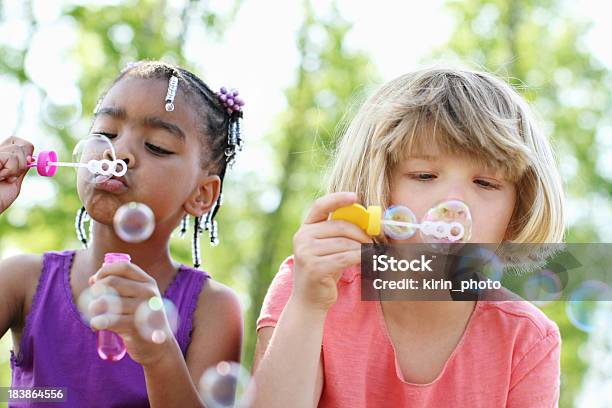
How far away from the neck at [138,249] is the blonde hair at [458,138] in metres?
0.47

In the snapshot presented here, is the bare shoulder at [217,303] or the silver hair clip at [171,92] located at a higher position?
the silver hair clip at [171,92]

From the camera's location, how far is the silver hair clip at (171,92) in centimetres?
210

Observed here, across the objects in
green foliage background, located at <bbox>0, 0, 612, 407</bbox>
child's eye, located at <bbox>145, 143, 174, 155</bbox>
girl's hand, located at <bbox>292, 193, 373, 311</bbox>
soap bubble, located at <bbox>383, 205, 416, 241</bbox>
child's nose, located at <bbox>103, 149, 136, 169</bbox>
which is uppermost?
green foliage background, located at <bbox>0, 0, 612, 407</bbox>

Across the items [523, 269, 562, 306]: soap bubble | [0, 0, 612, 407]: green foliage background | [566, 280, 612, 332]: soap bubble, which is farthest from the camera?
[0, 0, 612, 407]: green foliage background

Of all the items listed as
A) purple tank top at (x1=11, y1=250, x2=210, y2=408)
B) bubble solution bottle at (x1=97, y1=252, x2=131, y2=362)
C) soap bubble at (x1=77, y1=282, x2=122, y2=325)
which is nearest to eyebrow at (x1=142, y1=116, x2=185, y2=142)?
purple tank top at (x1=11, y1=250, x2=210, y2=408)

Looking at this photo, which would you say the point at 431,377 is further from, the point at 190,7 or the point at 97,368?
the point at 190,7

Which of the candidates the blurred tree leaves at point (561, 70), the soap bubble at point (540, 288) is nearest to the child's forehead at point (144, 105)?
the soap bubble at point (540, 288)

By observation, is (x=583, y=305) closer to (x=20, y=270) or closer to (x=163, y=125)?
(x=163, y=125)

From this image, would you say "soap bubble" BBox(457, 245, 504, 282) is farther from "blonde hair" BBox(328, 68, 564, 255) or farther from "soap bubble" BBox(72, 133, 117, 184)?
"soap bubble" BBox(72, 133, 117, 184)

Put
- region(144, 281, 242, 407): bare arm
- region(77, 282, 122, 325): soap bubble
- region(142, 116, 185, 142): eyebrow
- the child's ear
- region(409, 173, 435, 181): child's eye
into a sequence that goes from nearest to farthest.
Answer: region(77, 282, 122, 325): soap bubble → region(144, 281, 242, 407): bare arm → region(409, 173, 435, 181): child's eye → region(142, 116, 185, 142): eyebrow → the child's ear

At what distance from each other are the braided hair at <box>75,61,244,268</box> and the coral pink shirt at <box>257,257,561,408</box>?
0.48 metres

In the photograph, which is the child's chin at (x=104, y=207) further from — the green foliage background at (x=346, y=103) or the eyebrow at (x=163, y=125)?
the green foliage background at (x=346, y=103)

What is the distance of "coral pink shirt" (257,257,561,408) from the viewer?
1874mm

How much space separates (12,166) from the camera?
198 cm
